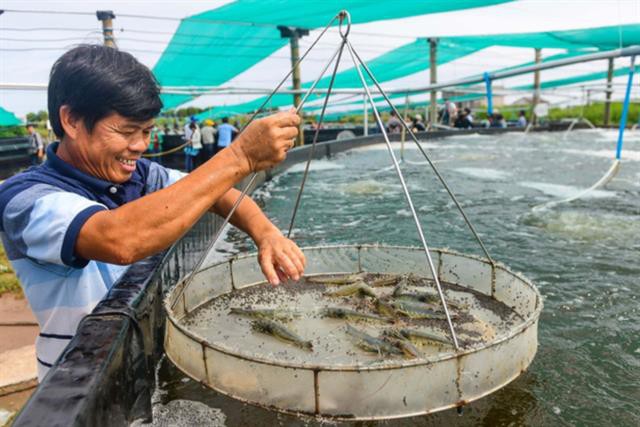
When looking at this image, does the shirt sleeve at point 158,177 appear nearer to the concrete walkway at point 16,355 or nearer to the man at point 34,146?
the concrete walkway at point 16,355

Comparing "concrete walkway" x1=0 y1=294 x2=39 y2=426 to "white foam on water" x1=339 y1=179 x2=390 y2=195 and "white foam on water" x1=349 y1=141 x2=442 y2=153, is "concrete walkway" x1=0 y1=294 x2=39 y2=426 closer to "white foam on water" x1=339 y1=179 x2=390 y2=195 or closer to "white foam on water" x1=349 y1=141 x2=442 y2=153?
"white foam on water" x1=339 y1=179 x2=390 y2=195

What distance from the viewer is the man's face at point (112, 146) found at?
1581mm

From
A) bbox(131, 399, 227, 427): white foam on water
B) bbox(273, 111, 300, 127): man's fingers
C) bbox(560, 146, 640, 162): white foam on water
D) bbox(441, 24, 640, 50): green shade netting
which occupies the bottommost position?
bbox(560, 146, 640, 162): white foam on water

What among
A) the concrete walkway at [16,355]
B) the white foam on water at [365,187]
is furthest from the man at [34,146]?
the concrete walkway at [16,355]

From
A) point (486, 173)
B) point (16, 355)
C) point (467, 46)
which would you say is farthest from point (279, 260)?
point (467, 46)

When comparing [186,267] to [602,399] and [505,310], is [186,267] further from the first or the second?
[602,399]

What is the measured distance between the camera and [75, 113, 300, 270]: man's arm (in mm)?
1333

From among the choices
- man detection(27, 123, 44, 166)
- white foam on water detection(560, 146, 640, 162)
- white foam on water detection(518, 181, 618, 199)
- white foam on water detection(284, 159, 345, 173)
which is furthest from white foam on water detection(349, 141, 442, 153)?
man detection(27, 123, 44, 166)

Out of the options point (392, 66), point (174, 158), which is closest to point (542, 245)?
point (174, 158)

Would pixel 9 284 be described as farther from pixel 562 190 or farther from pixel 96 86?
pixel 562 190

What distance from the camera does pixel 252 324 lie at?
8.22ft

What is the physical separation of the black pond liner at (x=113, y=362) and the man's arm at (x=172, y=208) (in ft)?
1.03

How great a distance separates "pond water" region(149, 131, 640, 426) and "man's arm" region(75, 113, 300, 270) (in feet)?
3.67

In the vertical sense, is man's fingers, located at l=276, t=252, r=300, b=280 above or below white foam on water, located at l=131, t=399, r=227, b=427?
above
